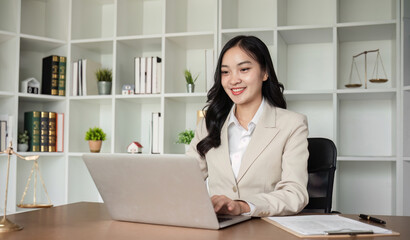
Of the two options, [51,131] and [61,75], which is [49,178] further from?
[61,75]

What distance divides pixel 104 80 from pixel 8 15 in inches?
32.8

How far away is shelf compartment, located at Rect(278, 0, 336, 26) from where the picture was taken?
3.46m

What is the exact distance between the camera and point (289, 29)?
3139 mm

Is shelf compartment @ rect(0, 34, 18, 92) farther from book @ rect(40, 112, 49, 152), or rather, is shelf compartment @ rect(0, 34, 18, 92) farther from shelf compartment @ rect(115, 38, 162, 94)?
shelf compartment @ rect(115, 38, 162, 94)

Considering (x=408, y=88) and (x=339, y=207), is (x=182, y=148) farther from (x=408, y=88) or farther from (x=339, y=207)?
(x=408, y=88)

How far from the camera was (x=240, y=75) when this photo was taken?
6.85 ft

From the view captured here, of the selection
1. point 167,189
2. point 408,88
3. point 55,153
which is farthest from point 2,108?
point 408,88

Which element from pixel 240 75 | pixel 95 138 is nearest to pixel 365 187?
pixel 240 75

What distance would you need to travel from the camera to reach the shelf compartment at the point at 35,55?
3672 millimetres

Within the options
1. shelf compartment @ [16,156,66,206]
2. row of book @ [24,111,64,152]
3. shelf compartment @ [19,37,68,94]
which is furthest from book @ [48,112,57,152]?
shelf compartment @ [19,37,68,94]

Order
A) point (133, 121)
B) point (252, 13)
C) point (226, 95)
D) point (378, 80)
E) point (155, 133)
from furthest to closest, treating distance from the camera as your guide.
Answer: point (133, 121)
point (252, 13)
point (155, 133)
point (378, 80)
point (226, 95)

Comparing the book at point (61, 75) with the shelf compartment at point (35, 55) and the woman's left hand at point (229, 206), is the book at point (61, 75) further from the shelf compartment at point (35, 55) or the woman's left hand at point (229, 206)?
the woman's left hand at point (229, 206)

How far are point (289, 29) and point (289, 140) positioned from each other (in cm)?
140

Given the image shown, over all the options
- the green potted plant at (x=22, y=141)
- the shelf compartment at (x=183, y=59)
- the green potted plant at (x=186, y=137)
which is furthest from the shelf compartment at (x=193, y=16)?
the green potted plant at (x=22, y=141)
